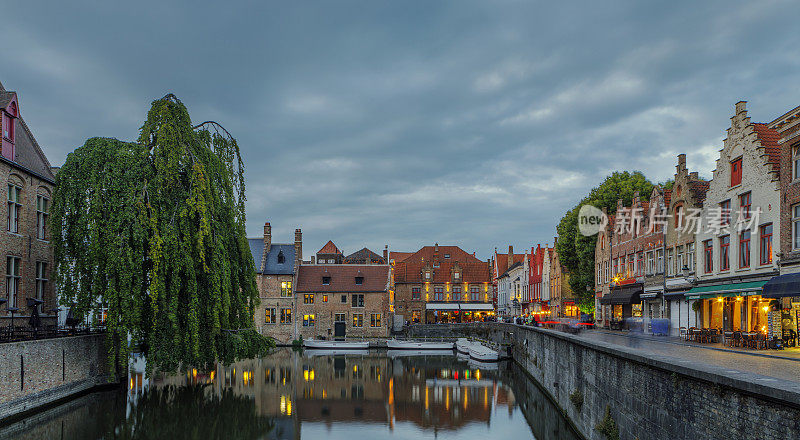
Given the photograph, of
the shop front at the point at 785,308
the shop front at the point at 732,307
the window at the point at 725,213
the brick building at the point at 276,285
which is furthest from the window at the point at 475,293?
the shop front at the point at 785,308

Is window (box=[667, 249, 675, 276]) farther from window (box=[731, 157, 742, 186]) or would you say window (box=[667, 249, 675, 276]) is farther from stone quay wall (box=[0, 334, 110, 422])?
stone quay wall (box=[0, 334, 110, 422])

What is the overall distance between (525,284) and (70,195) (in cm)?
5671

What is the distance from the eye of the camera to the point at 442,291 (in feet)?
221

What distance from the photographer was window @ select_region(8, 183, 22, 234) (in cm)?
2325

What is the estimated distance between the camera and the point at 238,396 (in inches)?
1020

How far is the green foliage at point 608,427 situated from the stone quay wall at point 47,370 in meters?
16.9

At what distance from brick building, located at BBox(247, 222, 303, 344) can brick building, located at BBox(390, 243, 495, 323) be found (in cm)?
1507

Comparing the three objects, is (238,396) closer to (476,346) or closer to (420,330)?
(476,346)

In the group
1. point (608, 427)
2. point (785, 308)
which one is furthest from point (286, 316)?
point (608, 427)

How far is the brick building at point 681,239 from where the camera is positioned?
28.0m

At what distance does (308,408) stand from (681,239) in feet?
65.0

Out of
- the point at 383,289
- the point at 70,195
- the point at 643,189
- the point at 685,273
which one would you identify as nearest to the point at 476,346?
the point at 383,289

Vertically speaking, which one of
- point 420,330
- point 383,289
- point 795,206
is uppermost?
point 795,206

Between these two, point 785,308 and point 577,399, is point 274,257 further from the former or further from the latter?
point 785,308
